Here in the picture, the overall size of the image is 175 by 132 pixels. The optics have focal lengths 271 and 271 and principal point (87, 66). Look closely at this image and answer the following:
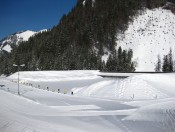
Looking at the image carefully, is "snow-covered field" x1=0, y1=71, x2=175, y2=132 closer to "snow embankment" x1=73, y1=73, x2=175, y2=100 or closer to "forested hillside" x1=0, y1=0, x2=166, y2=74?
"snow embankment" x1=73, y1=73, x2=175, y2=100

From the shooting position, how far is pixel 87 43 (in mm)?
129125

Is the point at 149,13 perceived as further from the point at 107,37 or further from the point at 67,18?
the point at 67,18

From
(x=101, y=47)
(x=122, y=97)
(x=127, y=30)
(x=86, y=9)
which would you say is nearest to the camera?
(x=122, y=97)

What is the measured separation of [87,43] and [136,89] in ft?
288

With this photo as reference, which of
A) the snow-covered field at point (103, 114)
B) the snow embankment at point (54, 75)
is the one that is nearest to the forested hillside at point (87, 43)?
the snow embankment at point (54, 75)

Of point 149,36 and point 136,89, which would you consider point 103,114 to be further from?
point 149,36

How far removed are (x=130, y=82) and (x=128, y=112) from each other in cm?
1717

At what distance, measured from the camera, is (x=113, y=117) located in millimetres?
25328

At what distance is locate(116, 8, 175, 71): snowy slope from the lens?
12188cm

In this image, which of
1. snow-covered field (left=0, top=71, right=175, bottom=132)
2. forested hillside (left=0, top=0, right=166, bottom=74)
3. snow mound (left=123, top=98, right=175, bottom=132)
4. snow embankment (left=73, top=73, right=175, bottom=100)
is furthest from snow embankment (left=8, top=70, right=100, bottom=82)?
snow mound (left=123, top=98, right=175, bottom=132)

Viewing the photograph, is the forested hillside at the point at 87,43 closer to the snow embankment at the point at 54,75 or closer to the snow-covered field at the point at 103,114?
the snow embankment at the point at 54,75

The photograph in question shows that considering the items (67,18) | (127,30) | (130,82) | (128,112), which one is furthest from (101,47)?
(128,112)

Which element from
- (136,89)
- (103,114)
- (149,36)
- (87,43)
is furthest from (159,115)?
(149,36)

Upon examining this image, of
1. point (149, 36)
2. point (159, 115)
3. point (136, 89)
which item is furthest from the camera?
point (149, 36)
